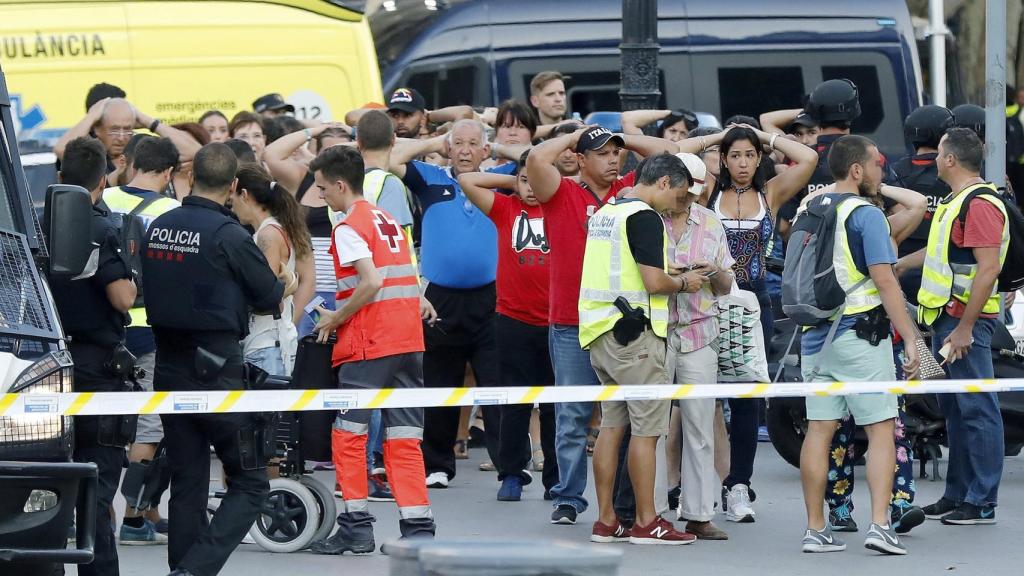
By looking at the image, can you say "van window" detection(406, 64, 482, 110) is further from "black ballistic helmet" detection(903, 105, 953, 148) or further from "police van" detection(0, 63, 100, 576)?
"police van" detection(0, 63, 100, 576)

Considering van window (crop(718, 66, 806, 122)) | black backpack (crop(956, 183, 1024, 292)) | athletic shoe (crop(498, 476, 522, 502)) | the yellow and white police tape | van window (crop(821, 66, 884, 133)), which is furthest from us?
van window (crop(821, 66, 884, 133))

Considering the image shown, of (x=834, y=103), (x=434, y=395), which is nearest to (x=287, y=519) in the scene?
(x=434, y=395)

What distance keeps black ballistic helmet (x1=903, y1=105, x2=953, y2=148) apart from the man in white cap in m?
2.15

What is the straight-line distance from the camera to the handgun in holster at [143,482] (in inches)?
334

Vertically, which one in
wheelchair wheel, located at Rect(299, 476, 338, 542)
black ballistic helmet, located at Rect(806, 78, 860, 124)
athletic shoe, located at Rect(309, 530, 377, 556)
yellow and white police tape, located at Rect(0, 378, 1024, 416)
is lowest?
athletic shoe, located at Rect(309, 530, 377, 556)

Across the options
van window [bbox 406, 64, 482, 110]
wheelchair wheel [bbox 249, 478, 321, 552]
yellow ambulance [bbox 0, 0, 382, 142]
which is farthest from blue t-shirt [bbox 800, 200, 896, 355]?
van window [bbox 406, 64, 482, 110]

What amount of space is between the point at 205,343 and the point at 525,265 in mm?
2815

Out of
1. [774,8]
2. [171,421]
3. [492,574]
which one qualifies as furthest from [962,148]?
[774,8]

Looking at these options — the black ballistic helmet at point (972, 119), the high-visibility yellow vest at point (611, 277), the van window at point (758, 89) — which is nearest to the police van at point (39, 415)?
the high-visibility yellow vest at point (611, 277)

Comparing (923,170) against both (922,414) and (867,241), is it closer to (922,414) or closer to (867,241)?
(922,414)

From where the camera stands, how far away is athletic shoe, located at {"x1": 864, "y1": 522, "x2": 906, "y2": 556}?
841 centimetres

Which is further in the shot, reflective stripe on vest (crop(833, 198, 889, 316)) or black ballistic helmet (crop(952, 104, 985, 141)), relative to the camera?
black ballistic helmet (crop(952, 104, 985, 141))

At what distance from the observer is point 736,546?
8.77 meters

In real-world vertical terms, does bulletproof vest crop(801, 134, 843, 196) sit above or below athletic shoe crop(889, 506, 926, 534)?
above
